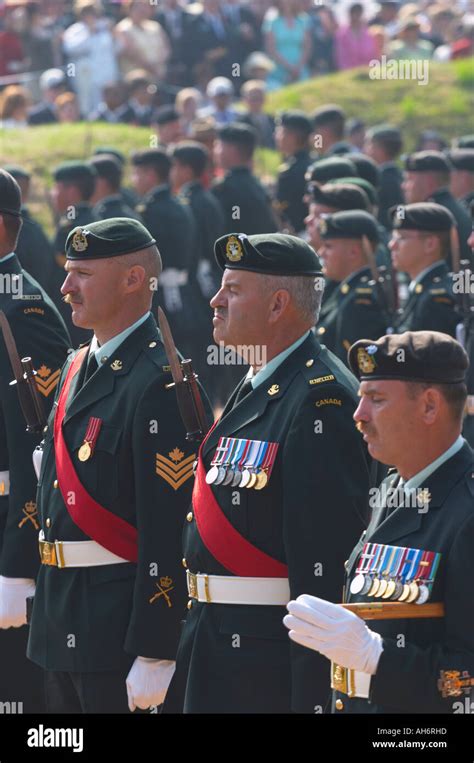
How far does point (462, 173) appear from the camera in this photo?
1159 cm

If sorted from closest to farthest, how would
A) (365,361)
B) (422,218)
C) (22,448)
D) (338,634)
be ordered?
(338,634), (365,361), (22,448), (422,218)

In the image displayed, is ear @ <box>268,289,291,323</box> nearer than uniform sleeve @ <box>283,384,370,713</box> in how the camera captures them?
No

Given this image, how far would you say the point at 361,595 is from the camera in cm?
405

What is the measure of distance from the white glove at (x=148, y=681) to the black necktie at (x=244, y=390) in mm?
853

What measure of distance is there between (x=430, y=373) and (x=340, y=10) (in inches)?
658

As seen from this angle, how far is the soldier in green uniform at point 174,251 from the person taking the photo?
11.4 m

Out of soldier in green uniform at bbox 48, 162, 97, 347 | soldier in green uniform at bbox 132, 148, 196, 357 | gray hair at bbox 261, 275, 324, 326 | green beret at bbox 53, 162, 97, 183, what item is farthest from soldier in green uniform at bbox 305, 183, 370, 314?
gray hair at bbox 261, 275, 324, 326

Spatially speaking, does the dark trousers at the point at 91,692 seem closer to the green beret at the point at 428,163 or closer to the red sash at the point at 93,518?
the red sash at the point at 93,518

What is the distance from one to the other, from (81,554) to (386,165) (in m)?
9.07

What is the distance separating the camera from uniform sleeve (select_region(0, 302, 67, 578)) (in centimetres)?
562

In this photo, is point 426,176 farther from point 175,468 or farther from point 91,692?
point 91,692

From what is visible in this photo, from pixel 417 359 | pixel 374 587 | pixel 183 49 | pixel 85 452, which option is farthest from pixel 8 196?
pixel 183 49

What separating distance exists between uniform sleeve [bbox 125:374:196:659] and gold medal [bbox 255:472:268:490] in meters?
0.56

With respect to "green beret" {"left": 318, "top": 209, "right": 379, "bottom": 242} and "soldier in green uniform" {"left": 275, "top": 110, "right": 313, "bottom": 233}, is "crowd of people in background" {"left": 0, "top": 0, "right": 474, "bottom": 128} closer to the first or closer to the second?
"soldier in green uniform" {"left": 275, "top": 110, "right": 313, "bottom": 233}
